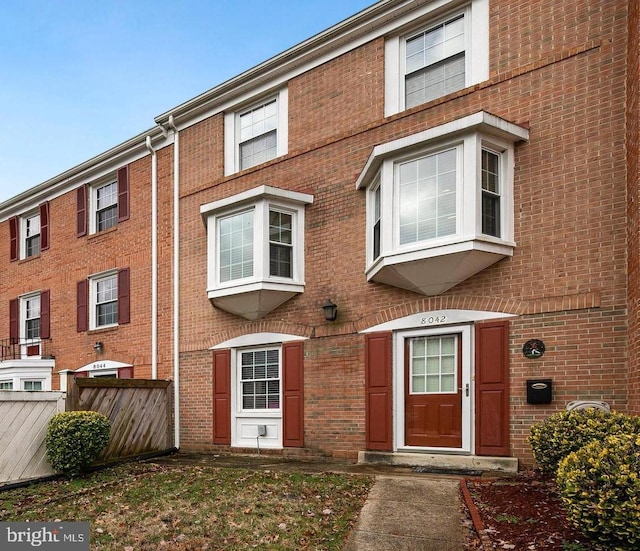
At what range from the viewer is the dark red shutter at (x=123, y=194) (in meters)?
14.1

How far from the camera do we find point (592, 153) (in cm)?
757

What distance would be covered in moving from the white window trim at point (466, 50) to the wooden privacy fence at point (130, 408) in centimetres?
703

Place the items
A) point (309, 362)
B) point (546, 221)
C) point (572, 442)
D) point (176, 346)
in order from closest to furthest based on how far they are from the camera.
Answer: point (572, 442)
point (546, 221)
point (309, 362)
point (176, 346)

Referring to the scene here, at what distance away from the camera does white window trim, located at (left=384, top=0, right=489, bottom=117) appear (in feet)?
28.6

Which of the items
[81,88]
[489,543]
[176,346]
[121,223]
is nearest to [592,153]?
[489,543]

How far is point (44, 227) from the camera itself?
16500 millimetres

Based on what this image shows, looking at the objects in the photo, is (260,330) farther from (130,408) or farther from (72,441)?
(72,441)

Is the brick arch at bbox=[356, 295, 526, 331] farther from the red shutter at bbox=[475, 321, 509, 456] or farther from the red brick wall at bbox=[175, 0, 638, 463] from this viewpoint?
the red shutter at bbox=[475, 321, 509, 456]

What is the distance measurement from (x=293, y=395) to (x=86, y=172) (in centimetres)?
916

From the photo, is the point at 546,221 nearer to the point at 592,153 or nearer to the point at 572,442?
the point at 592,153

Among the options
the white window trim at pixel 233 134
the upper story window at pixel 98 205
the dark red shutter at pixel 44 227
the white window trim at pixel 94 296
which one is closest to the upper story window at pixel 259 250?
the white window trim at pixel 233 134

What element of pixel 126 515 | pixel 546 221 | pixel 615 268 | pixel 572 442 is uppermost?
pixel 546 221

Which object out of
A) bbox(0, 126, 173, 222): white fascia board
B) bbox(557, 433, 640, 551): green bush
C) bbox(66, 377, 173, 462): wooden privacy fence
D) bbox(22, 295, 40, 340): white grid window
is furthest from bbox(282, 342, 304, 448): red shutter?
bbox(22, 295, 40, 340): white grid window

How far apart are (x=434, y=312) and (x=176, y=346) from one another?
20.5ft
